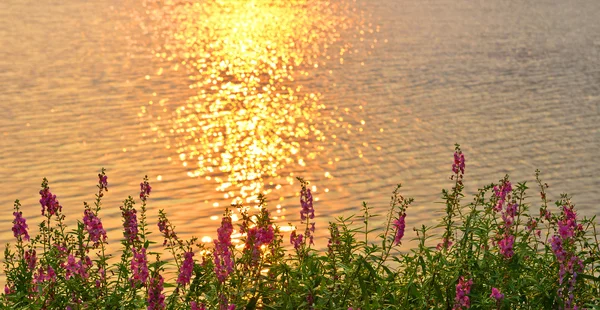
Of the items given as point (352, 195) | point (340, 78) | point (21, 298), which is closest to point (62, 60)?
point (340, 78)

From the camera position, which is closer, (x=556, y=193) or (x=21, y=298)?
(x=21, y=298)

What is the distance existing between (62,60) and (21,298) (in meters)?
23.0

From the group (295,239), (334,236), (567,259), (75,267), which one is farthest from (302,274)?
(567,259)

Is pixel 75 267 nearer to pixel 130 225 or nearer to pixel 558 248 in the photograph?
pixel 130 225

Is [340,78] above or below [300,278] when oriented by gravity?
above

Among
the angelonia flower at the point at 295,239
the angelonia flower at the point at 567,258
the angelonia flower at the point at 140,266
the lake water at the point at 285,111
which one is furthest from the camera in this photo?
the lake water at the point at 285,111

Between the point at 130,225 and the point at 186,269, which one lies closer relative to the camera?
the point at 186,269

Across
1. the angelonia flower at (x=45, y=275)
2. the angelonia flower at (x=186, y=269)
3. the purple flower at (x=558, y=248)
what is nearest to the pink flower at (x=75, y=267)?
the angelonia flower at (x=45, y=275)

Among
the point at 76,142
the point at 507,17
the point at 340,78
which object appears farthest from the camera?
the point at 507,17

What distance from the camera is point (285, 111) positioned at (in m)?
22.9

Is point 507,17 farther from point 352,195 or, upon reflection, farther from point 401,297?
point 401,297

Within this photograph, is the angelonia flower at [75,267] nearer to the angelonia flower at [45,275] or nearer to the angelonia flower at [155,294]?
the angelonia flower at [45,275]

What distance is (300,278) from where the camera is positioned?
8016mm

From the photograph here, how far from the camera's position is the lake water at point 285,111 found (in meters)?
15.8
